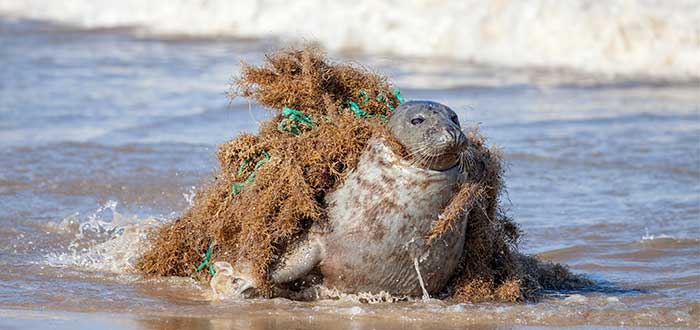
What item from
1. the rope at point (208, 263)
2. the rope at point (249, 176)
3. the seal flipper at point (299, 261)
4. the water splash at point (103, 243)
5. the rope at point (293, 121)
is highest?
the rope at point (293, 121)

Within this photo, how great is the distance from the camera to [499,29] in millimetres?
19672

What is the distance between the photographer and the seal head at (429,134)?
5.20m

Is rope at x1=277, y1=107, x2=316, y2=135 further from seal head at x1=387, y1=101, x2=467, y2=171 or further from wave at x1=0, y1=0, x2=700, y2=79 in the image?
wave at x1=0, y1=0, x2=700, y2=79

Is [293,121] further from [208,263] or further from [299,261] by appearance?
[208,263]

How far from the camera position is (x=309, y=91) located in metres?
5.77

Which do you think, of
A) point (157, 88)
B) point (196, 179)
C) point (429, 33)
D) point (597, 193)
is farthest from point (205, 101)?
point (429, 33)

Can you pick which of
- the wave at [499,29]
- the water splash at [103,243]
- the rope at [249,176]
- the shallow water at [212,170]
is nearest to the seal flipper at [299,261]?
Answer: the shallow water at [212,170]

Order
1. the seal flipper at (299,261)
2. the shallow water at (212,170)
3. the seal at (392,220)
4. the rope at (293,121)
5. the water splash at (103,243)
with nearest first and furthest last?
the seal at (392,220), the seal flipper at (299,261), the shallow water at (212,170), the rope at (293,121), the water splash at (103,243)

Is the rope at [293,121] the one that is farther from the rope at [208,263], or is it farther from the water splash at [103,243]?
the water splash at [103,243]

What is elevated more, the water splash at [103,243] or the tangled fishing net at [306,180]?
the tangled fishing net at [306,180]

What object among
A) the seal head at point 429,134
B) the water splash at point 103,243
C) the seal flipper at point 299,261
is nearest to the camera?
the seal head at point 429,134

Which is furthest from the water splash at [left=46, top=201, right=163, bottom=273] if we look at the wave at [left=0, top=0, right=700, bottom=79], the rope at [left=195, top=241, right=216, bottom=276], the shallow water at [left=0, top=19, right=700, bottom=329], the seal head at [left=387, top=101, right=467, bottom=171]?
the wave at [left=0, top=0, right=700, bottom=79]

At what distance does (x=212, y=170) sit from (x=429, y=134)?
6.58ft

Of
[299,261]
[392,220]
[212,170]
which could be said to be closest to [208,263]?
[299,261]
